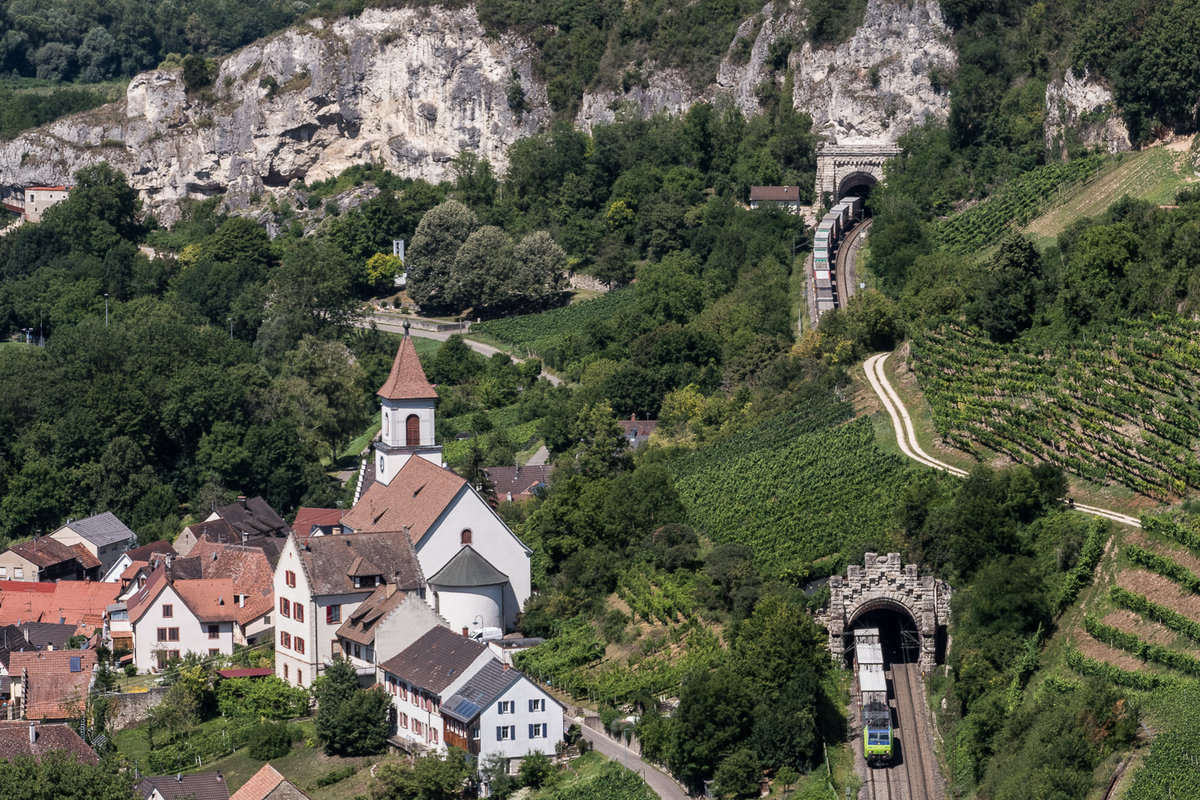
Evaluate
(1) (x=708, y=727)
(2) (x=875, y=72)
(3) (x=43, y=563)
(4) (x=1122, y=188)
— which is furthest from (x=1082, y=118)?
(1) (x=708, y=727)

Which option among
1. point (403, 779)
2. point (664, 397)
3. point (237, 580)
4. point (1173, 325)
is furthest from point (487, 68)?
point (403, 779)

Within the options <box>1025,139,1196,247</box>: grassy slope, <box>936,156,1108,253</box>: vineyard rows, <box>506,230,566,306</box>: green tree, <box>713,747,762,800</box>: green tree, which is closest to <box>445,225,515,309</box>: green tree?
<box>506,230,566,306</box>: green tree

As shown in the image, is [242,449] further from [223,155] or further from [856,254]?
[223,155]

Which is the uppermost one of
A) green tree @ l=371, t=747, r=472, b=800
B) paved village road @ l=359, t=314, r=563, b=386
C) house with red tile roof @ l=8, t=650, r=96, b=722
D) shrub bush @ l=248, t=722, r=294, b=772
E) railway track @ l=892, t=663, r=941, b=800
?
railway track @ l=892, t=663, r=941, b=800

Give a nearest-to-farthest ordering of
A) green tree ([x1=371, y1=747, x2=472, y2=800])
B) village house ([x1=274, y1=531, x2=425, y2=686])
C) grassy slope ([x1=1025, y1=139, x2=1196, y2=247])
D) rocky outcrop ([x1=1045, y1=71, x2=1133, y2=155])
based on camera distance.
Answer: green tree ([x1=371, y1=747, x2=472, y2=800]), village house ([x1=274, y1=531, x2=425, y2=686]), grassy slope ([x1=1025, y1=139, x2=1196, y2=247]), rocky outcrop ([x1=1045, y1=71, x2=1133, y2=155])

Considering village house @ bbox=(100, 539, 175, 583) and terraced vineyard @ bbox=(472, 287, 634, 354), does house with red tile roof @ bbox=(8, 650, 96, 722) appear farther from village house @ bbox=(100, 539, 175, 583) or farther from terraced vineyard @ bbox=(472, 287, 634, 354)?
terraced vineyard @ bbox=(472, 287, 634, 354)

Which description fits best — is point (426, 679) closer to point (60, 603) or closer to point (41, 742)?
point (41, 742)

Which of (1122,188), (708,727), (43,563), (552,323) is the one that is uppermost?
(1122,188)

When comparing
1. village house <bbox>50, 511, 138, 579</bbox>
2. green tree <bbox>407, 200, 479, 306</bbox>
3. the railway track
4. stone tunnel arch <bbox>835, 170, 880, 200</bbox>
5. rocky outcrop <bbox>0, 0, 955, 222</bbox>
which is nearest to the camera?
the railway track
